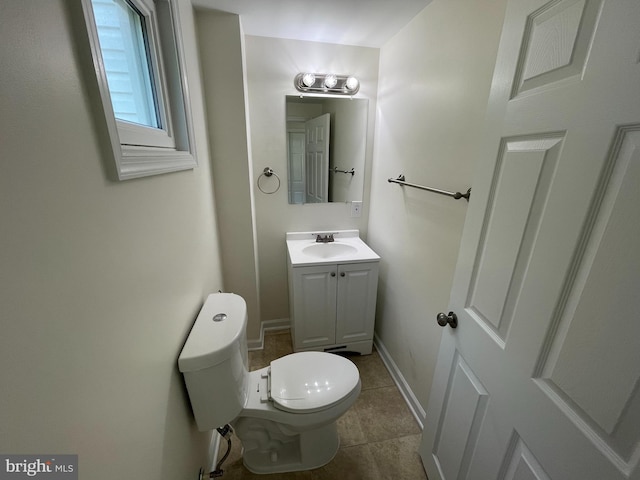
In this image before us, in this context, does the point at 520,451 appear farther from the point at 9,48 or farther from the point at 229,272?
the point at 229,272

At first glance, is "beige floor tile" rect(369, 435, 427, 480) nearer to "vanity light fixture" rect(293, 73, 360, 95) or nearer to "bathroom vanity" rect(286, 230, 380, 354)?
"bathroom vanity" rect(286, 230, 380, 354)

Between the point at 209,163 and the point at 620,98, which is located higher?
the point at 620,98

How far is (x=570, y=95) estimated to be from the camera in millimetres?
535

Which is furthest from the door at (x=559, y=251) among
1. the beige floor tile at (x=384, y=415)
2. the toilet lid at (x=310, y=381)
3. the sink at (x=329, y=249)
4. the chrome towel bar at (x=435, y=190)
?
the sink at (x=329, y=249)

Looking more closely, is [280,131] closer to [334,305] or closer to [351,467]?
[334,305]

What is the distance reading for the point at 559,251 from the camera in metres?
0.56

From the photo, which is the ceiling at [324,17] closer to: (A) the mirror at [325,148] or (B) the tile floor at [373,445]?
(A) the mirror at [325,148]

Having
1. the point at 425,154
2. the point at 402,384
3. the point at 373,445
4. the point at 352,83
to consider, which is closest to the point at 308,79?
the point at 352,83

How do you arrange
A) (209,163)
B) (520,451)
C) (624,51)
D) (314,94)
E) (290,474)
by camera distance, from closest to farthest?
(624,51)
(520,451)
(290,474)
(209,163)
(314,94)

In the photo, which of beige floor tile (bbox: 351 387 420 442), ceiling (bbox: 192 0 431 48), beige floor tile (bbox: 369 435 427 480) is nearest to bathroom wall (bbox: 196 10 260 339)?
ceiling (bbox: 192 0 431 48)

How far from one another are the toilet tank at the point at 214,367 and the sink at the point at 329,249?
1.01m

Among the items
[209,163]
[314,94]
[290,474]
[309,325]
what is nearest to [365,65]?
[314,94]

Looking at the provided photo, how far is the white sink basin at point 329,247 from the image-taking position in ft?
6.15

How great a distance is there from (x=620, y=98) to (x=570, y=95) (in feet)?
0.31
